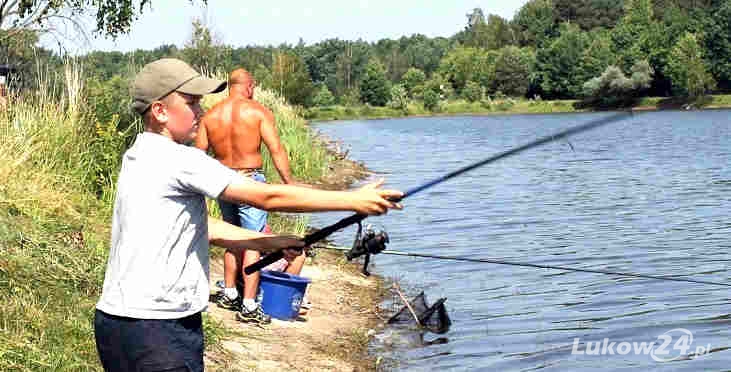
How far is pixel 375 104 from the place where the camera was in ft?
353

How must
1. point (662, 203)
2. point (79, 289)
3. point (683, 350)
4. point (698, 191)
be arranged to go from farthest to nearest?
point (698, 191)
point (662, 203)
point (683, 350)
point (79, 289)

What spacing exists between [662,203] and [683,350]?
35.5 ft

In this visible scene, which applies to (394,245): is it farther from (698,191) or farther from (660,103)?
(660,103)

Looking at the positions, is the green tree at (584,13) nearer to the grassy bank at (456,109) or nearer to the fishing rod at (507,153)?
the grassy bank at (456,109)

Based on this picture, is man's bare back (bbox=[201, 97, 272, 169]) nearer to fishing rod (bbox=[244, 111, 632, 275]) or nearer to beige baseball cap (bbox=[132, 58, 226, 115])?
fishing rod (bbox=[244, 111, 632, 275])

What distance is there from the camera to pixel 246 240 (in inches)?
151

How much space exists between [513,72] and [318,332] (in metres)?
94.4

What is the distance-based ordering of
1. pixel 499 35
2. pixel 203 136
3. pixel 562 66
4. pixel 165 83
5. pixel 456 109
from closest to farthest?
pixel 165 83 → pixel 203 136 → pixel 562 66 → pixel 456 109 → pixel 499 35

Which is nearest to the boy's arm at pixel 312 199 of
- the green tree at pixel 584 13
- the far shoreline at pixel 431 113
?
the far shoreline at pixel 431 113

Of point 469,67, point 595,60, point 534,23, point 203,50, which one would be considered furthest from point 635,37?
point 203,50

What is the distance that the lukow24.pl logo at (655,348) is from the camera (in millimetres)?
8000

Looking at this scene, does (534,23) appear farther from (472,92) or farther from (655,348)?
(655,348)

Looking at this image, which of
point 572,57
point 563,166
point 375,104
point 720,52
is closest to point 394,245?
point 563,166

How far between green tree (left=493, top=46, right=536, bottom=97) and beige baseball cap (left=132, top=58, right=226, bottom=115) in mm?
98351
